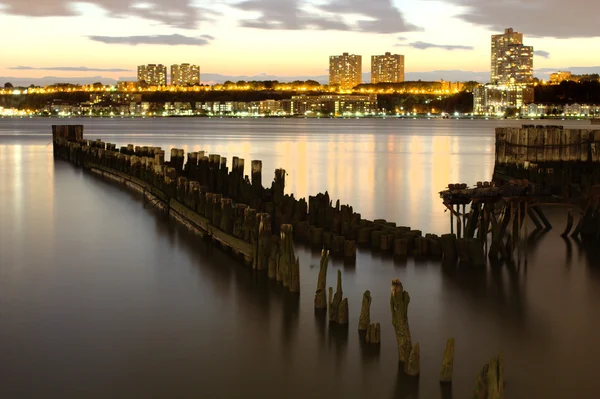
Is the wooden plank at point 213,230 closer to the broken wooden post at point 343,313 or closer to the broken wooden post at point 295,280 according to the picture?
the broken wooden post at point 295,280

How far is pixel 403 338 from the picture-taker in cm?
879

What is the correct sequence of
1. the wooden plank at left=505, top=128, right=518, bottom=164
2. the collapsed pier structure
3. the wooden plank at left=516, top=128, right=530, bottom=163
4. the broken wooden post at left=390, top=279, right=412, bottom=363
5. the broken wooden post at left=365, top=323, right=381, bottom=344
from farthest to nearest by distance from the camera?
the wooden plank at left=505, top=128, right=518, bottom=164 < the wooden plank at left=516, top=128, right=530, bottom=163 < the collapsed pier structure < the broken wooden post at left=365, top=323, right=381, bottom=344 < the broken wooden post at left=390, top=279, right=412, bottom=363

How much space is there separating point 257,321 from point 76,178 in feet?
76.2

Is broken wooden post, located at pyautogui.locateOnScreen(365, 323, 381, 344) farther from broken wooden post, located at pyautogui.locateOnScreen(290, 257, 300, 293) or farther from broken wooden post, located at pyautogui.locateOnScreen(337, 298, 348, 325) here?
broken wooden post, located at pyautogui.locateOnScreen(290, 257, 300, 293)

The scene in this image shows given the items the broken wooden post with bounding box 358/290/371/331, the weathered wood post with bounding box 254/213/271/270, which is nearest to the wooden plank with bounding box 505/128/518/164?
the weathered wood post with bounding box 254/213/271/270

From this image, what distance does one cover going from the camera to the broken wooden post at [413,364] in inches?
344

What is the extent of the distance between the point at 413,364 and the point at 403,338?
0.96 ft

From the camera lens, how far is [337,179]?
111ft

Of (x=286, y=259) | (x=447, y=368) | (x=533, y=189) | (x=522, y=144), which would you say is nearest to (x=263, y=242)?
(x=286, y=259)

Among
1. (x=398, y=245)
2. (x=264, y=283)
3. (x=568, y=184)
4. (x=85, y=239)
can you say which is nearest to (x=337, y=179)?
(x=568, y=184)

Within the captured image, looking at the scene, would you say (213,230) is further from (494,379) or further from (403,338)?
(494,379)

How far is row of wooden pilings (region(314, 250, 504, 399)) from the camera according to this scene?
7.40 metres

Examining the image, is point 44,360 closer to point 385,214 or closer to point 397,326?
point 397,326

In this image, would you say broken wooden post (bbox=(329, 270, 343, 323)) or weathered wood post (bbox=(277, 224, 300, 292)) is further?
weathered wood post (bbox=(277, 224, 300, 292))
